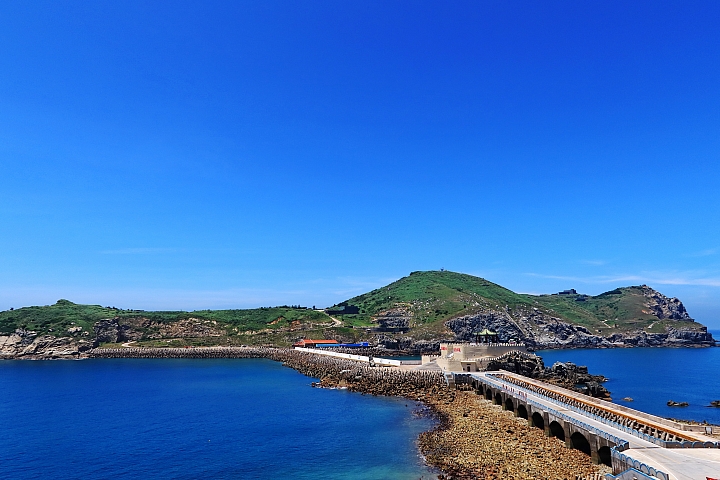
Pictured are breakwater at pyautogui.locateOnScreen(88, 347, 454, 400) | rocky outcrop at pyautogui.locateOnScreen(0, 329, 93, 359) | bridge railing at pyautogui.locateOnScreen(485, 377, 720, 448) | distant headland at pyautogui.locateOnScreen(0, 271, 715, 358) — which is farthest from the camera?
distant headland at pyautogui.locateOnScreen(0, 271, 715, 358)

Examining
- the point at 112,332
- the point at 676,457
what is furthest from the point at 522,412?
the point at 112,332

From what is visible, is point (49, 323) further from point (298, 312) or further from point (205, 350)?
point (298, 312)

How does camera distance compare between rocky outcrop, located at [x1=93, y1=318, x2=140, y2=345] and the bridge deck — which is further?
rocky outcrop, located at [x1=93, y1=318, x2=140, y2=345]

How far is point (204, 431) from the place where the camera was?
5222 cm

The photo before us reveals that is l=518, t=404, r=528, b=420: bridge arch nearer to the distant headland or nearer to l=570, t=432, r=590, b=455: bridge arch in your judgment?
l=570, t=432, r=590, b=455: bridge arch

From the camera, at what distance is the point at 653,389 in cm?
8431

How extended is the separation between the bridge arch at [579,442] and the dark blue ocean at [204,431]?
14.5 metres

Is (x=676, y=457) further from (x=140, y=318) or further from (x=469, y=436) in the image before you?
(x=140, y=318)

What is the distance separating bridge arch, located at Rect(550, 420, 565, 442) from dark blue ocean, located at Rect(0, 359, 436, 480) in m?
13.1

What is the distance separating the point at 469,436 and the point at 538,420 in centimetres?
960

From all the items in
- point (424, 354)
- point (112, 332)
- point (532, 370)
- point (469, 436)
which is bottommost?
point (469, 436)

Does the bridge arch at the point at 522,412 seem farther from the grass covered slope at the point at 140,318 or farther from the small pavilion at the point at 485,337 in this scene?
the grass covered slope at the point at 140,318

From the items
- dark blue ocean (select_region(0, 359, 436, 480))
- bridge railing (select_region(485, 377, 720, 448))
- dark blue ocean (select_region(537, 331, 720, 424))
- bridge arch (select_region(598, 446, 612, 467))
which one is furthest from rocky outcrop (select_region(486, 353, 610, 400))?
bridge arch (select_region(598, 446, 612, 467))

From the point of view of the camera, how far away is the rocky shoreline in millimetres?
34781
